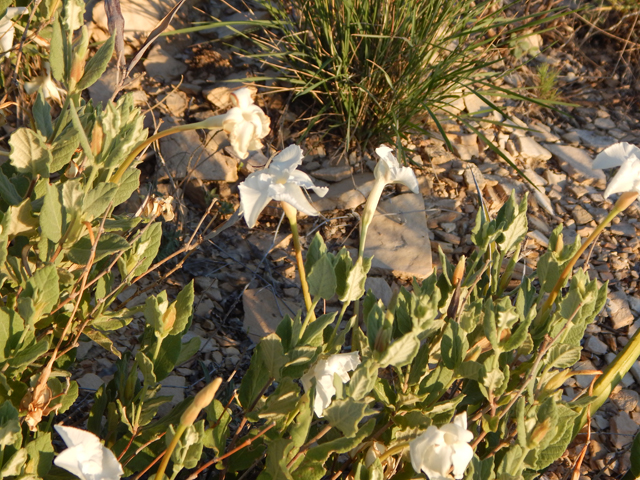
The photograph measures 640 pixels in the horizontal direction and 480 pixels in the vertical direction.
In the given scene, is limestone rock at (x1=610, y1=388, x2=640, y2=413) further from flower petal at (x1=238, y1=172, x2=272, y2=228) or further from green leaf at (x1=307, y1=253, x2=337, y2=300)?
flower petal at (x1=238, y1=172, x2=272, y2=228)

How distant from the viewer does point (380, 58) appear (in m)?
2.18

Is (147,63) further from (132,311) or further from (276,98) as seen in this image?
(132,311)

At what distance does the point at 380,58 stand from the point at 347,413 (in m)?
1.65

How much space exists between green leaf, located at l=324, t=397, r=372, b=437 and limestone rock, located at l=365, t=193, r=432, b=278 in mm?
1062

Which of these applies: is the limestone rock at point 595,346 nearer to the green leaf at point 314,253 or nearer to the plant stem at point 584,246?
the plant stem at point 584,246

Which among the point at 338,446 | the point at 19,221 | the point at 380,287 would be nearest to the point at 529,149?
the point at 380,287

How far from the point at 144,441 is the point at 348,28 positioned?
158 centimetres

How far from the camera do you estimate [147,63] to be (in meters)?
2.32

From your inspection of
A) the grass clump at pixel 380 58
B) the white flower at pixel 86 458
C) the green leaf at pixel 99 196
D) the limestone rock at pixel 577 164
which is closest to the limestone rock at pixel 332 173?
the grass clump at pixel 380 58

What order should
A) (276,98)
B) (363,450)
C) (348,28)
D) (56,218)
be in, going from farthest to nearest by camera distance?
(276,98), (348,28), (363,450), (56,218)

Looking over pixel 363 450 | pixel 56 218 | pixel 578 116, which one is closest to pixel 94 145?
pixel 56 218

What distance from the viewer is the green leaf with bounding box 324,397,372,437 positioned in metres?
0.78

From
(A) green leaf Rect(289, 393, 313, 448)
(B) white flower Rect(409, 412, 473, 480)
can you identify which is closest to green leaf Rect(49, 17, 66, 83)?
(A) green leaf Rect(289, 393, 313, 448)

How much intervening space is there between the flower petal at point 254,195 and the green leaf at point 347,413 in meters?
0.27
